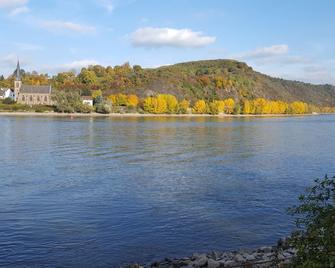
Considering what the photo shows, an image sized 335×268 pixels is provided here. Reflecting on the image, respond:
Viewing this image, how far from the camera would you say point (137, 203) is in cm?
2272

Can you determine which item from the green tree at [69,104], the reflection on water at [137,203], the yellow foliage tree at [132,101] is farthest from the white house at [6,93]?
the reflection on water at [137,203]

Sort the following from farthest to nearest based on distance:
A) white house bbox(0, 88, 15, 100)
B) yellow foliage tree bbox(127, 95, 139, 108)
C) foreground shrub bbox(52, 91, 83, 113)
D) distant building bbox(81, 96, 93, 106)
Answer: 1. yellow foliage tree bbox(127, 95, 139, 108)
2. white house bbox(0, 88, 15, 100)
3. distant building bbox(81, 96, 93, 106)
4. foreground shrub bbox(52, 91, 83, 113)

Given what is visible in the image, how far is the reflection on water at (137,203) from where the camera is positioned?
1602cm

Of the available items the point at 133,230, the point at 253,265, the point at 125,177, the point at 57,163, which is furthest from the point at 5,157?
the point at 253,265

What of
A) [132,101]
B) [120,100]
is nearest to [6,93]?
[120,100]

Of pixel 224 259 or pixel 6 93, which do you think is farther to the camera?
pixel 6 93

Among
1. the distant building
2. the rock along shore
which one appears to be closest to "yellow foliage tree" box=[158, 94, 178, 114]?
the distant building

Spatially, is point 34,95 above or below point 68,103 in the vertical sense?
above

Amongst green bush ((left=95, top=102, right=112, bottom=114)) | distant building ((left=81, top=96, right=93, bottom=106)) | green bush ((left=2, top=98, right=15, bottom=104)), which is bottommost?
green bush ((left=95, top=102, right=112, bottom=114))

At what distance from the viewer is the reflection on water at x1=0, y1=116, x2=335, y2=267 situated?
16016mm

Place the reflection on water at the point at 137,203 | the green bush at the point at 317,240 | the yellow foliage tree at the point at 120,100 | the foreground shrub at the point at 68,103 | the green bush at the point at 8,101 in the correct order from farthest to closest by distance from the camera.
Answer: the yellow foliage tree at the point at 120,100
the green bush at the point at 8,101
the foreground shrub at the point at 68,103
the reflection on water at the point at 137,203
the green bush at the point at 317,240

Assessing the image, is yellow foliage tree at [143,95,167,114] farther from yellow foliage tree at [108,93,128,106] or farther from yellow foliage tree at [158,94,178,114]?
yellow foliage tree at [108,93,128,106]

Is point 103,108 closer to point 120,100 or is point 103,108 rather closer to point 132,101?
point 120,100

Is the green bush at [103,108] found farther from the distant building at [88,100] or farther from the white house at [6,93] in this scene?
the white house at [6,93]
